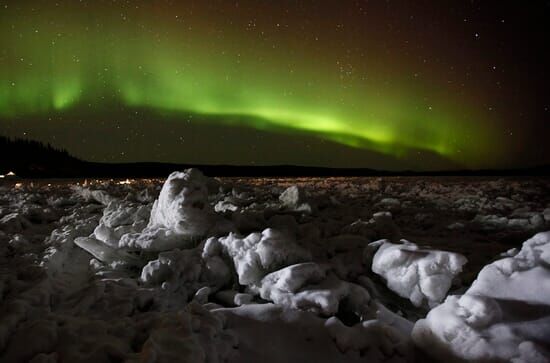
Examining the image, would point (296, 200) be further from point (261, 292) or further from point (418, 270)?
point (418, 270)

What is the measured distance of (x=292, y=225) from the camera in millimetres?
4945

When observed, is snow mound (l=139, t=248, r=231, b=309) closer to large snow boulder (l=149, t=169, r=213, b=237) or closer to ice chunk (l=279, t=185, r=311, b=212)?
large snow boulder (l=149, t=169, r=213, b=237)

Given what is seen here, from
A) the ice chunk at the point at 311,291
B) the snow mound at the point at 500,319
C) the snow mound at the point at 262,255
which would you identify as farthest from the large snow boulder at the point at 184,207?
the snow mound at the point at 500,319

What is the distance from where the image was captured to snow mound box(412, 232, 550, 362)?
6.14ft

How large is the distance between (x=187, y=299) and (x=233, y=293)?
1.44ft

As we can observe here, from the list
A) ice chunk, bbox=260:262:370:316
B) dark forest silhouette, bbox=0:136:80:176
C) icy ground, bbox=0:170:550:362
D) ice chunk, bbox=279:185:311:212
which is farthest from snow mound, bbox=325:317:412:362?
dark forest silhouette, bbox=0:136:80:176

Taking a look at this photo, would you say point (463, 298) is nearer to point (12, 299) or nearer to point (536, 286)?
point (536, 286)

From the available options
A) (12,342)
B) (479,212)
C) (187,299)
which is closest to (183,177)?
(187,299)

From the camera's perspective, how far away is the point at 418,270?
9.86 feet

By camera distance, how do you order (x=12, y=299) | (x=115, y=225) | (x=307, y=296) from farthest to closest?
(x=115, y=225), (x=307, y=296), (x=12, y=299)

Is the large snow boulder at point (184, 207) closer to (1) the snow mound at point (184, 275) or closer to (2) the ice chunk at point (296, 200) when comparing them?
(1) the snow mound at point (184, 275)

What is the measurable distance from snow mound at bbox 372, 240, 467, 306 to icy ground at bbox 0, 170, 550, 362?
0.04ft

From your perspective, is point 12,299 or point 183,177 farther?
point 183,177

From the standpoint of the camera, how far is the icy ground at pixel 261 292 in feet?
6.47
